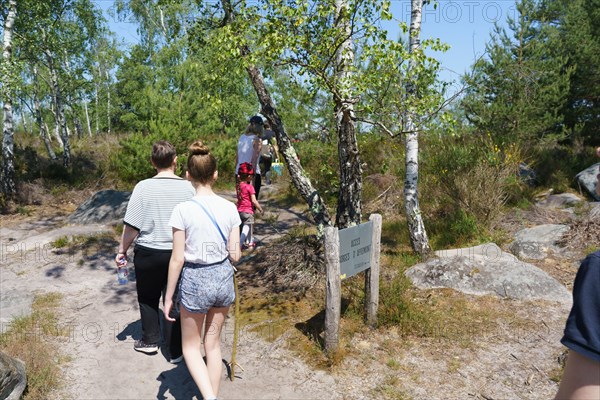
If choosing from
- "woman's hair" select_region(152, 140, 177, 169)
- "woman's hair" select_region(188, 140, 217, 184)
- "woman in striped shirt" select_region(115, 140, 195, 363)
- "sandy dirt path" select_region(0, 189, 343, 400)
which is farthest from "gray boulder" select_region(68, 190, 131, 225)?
"woman's hair" select_region(188, 140, 217, 184)

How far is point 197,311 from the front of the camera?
2.92m

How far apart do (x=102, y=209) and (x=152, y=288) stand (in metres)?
5.87

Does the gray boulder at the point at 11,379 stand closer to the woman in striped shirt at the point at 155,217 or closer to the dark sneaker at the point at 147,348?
the dark sneaker at the point at 147,348

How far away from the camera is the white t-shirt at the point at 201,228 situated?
2.83 m

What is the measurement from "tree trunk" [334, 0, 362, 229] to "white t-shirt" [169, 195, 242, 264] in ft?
7.52

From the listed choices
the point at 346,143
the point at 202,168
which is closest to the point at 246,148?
the point at 346,143

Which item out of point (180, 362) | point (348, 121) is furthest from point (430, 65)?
point (180, 362)

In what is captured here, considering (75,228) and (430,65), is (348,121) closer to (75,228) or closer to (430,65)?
(430,65)

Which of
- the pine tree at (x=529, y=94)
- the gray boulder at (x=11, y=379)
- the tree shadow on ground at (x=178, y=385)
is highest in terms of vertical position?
the pine tree at (x=529, y=94)

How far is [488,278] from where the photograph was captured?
551 centimetres

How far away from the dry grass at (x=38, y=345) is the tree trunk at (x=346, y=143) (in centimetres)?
353

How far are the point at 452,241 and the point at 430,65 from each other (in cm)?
330

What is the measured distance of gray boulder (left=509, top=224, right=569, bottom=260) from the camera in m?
6.74

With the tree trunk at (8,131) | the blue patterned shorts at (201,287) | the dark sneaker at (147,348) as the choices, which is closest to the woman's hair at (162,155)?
the blue patterned shorts at (201,287)
